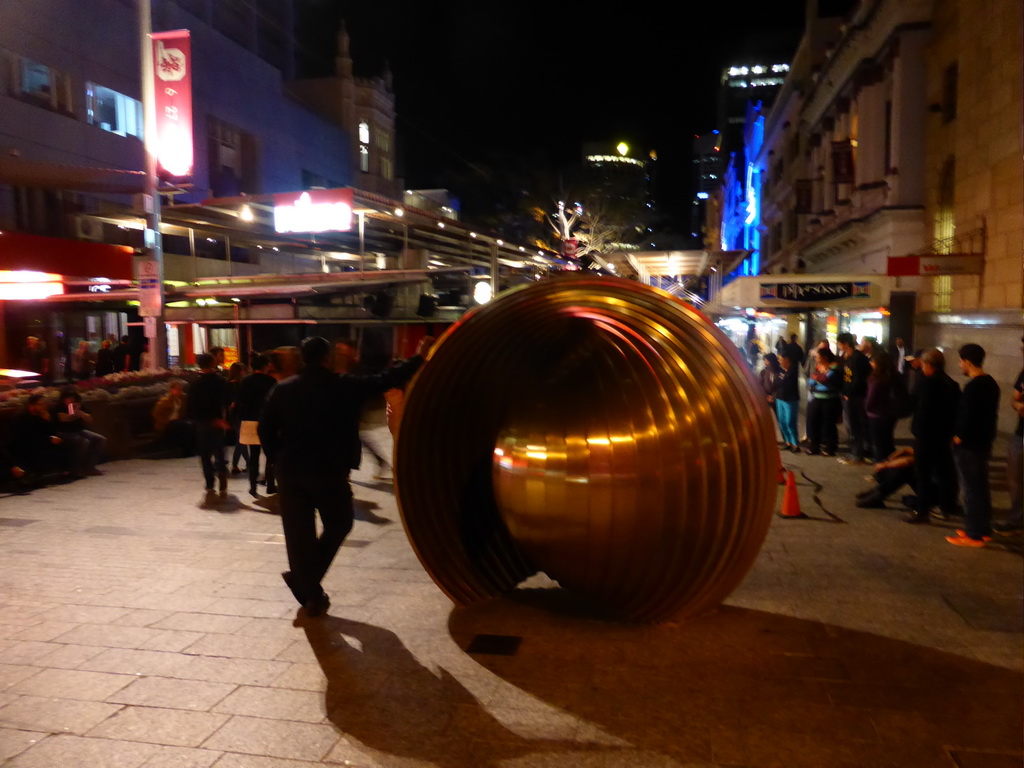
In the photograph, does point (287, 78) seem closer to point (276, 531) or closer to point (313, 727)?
point (276, 531)

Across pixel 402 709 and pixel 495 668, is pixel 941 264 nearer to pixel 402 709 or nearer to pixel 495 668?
pixel 495 668

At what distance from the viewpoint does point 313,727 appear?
3715 millimetres

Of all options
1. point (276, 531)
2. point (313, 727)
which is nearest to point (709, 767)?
point (313, 727)

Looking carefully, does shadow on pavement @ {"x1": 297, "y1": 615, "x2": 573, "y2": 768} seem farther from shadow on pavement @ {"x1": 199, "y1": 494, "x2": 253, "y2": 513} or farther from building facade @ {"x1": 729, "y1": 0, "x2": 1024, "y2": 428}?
building facade @ {"x1": 729, "y1": 0, "x2": 1024, "y2": 428}

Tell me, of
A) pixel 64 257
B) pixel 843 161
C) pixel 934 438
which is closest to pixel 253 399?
pixel 934 438

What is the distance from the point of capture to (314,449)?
4.98 metres

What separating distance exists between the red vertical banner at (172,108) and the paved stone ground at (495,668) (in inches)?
361

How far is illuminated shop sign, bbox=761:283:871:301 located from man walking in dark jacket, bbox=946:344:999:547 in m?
8.91

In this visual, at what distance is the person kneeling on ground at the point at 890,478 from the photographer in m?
7.73

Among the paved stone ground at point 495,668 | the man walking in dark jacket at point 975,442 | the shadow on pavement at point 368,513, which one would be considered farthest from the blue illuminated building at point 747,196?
the paved stone ground at point 495,668

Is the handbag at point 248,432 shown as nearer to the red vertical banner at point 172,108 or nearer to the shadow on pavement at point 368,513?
the shadow on pavement at point 368,513

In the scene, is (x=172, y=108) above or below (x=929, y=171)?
above

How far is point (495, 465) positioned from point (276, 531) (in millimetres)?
3472

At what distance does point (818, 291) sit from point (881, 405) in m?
6.39
